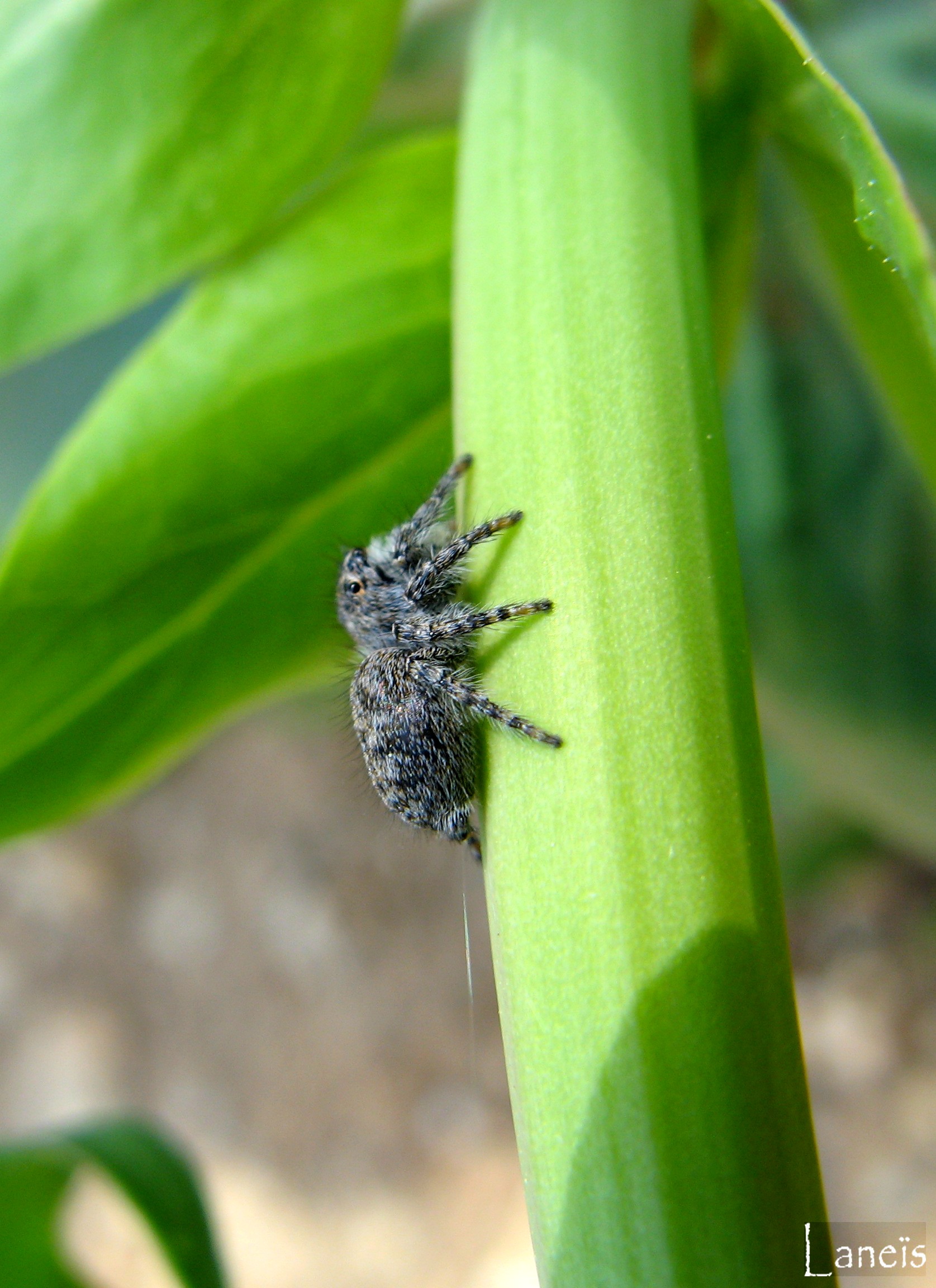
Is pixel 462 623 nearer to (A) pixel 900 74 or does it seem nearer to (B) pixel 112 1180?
(B) pixel 112 1180

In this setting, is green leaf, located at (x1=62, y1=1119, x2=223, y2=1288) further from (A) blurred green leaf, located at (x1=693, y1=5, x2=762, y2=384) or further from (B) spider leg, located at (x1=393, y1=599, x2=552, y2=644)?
(A) blurred green leaf, located at (x1=693, y1=5, x2=762, y2=384)

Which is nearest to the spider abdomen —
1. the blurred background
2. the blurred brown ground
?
the blurred background

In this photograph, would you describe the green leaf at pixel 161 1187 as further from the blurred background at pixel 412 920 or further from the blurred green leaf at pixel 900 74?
the blurred green leaf at pixel 900 74

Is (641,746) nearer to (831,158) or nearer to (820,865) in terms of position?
(831,158)

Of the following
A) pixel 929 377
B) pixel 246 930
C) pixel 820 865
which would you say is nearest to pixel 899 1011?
pixel 820 865

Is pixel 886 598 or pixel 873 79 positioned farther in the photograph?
pixel 886 598

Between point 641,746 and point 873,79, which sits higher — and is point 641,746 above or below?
below

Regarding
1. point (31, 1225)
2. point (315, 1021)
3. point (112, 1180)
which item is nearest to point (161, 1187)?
point (112, 1180)
